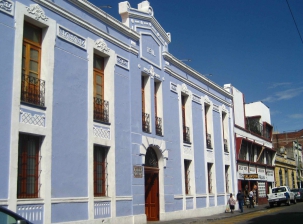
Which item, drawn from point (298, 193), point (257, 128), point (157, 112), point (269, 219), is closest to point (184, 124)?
point (157, 112)

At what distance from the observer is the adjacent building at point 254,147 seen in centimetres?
3297

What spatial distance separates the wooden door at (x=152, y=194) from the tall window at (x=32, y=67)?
7.68 metres

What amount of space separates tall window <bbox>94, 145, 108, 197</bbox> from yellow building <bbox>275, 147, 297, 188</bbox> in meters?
30.9

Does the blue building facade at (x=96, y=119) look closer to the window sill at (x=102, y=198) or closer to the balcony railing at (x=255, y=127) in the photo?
the window sill at (x=102, y=198)

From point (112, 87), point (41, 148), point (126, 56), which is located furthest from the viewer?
point (126, 56)

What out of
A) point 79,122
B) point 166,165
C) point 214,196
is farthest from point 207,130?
point 79,122

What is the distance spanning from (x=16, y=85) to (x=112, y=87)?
516 cm

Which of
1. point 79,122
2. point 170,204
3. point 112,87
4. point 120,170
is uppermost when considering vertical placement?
point 112,87

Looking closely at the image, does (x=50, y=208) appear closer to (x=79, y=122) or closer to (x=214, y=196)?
(x=79, y=122)

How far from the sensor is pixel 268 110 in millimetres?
46750

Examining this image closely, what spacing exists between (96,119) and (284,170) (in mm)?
36731

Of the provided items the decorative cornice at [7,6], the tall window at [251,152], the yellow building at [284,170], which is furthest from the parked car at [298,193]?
the decorative cornice at [7,6]

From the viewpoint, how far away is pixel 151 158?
20.0 m

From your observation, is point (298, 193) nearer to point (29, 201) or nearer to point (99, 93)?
point (99, 93)
